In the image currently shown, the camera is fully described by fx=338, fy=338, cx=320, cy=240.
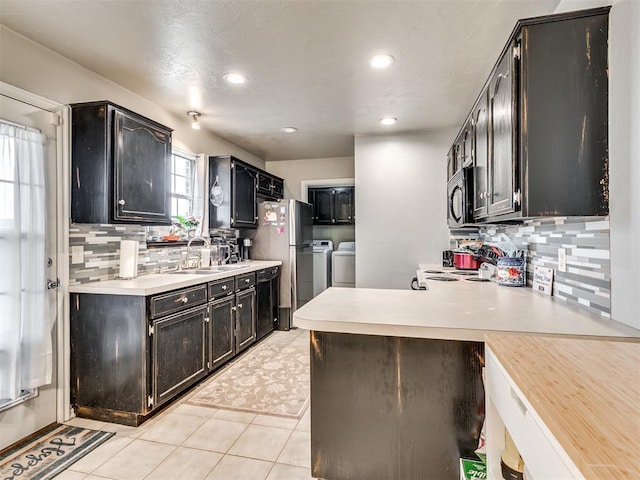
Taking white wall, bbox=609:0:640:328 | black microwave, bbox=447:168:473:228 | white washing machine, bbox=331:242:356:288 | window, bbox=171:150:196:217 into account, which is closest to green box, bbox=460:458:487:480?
white wall, bbox=609:0:640:328

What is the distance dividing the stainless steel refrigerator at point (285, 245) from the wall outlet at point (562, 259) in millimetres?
3208

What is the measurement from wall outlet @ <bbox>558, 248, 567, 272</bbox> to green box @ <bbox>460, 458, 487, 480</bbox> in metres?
1.02

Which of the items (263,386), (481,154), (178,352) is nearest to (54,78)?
(178,352)

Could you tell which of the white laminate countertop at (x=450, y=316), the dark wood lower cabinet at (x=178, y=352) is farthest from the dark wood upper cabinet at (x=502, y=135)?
the dark wood lower cabinet at (x=178, y=352)

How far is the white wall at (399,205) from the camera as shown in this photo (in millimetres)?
3955

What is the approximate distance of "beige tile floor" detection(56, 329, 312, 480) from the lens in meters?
1.76

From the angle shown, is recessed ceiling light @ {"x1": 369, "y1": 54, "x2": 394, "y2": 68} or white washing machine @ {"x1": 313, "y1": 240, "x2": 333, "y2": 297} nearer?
recessed ceiling light @ {"x1": 369, "y1": 54, "x2": 394, "y2": 68}

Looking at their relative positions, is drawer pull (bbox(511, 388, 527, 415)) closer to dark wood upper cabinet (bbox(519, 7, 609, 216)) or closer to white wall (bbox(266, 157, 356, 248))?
dark wood upper cabinet (bbox(519, 7, 609, 216))

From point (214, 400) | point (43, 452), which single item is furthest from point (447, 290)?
point (43, 452)

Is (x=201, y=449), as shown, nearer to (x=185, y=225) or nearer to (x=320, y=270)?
(x=185, y=225)

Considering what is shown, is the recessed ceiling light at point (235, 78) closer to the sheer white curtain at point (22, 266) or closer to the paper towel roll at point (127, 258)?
the sheer white curtain at point (22, 266)

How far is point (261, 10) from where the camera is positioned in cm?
182

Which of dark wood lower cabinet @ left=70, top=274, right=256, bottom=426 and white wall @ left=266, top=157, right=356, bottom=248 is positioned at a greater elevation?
white wall @ left=266, top=157, right=356, bottom=248

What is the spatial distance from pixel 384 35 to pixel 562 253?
1.60 m
